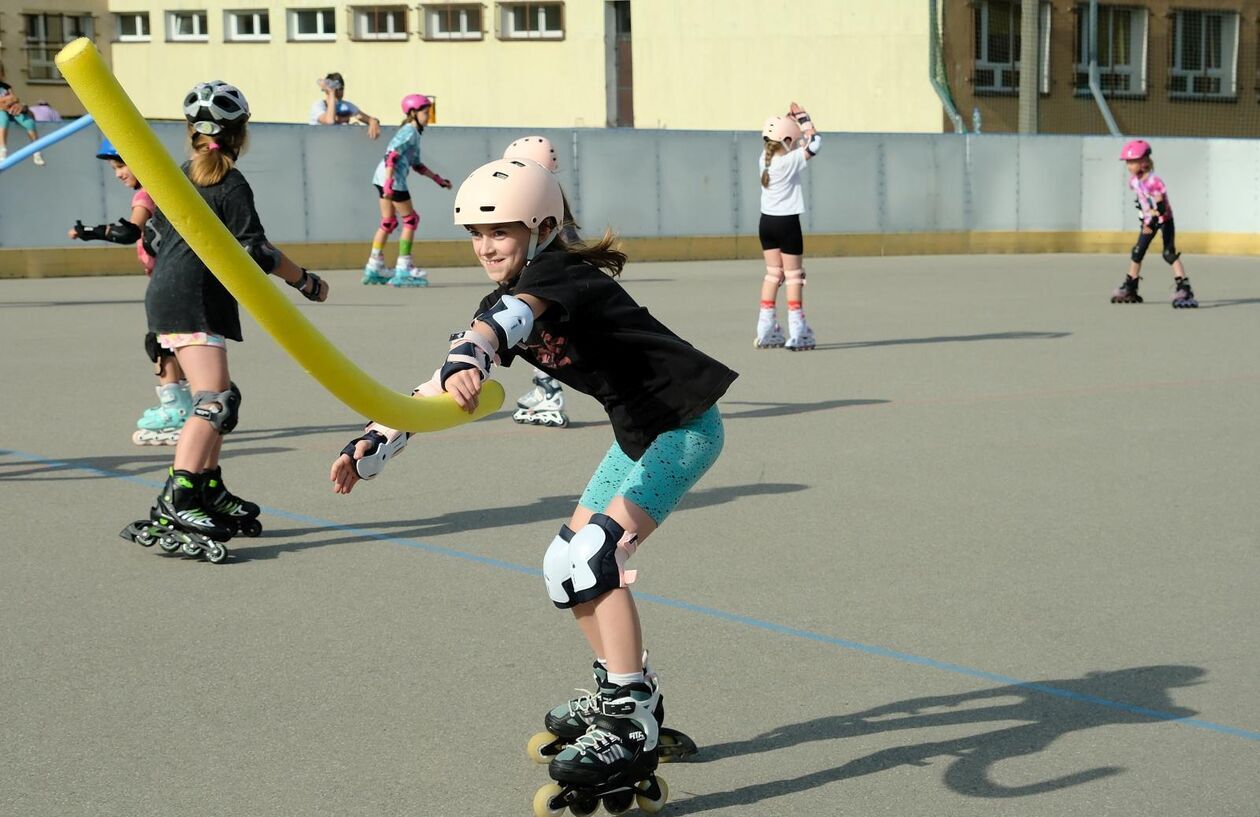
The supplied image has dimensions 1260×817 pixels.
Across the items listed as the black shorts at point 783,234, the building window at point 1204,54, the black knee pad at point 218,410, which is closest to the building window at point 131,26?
the building window at point 1204,54

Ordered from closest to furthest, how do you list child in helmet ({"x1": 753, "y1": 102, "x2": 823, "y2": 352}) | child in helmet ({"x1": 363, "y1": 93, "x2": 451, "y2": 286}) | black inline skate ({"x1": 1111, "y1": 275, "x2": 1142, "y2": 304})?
→ child in helmet ({"x1": 753, "y1": 102, "x2": 823, "y2": 352}) → black inline skate ({"x1": 1111, "y1": 275, "x2": 1142, "y2": 304}) → child in helmet ({"x1": 363, "y1": 93, "x2": 451, "y2": 286})

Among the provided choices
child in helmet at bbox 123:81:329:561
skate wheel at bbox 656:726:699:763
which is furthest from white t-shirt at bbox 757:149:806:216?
skate wheel at bbox 656:726:699:763

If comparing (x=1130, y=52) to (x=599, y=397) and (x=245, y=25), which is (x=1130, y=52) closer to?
(x=245, y=25)

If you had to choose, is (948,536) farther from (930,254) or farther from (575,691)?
(930,254)

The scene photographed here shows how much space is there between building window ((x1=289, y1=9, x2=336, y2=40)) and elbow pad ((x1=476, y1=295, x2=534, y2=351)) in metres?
44.9

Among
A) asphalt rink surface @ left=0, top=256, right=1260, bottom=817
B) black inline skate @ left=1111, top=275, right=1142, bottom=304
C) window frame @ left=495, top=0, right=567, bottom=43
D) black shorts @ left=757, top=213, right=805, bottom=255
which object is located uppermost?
window frame @ left=495, top=0, right=567, bottom=43

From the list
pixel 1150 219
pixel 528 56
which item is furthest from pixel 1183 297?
pixel 528 56

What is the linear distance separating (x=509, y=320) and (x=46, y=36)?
51.3 m

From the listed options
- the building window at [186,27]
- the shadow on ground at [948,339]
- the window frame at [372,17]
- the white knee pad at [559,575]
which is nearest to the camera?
the white knee pad at [559,575]

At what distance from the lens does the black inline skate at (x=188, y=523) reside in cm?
716

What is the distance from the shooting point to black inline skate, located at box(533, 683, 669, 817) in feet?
14.1

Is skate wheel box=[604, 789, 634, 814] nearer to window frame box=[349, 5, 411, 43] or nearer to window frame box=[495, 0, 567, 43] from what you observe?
window frame box=[495, 0, 567, 43]

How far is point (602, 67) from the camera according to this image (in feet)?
142

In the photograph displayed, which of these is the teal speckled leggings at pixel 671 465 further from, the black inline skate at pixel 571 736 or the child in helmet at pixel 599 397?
the black inline skate at pixel 571 736
